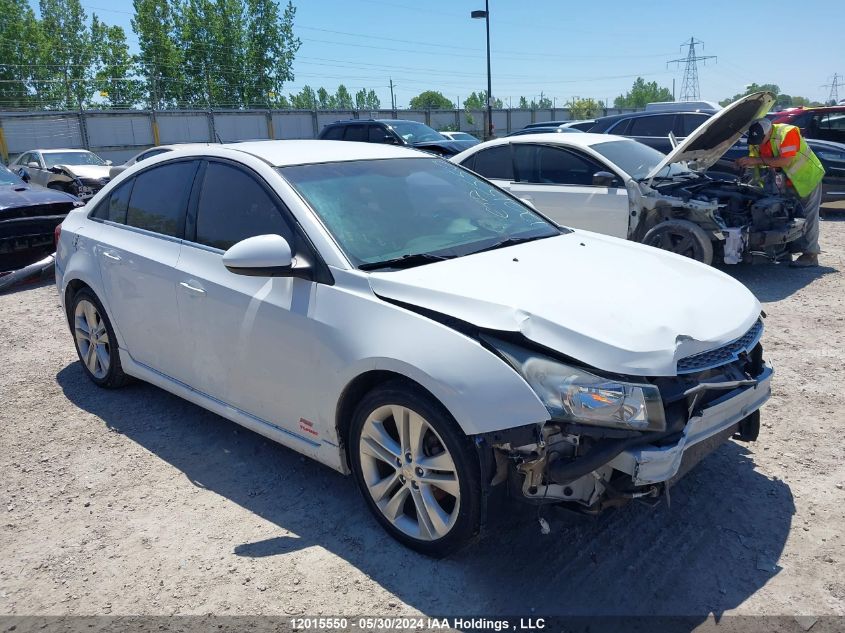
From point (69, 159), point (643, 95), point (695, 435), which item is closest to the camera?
point (695, 435)

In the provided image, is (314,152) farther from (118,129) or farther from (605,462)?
(118,129)

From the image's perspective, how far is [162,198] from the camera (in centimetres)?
430

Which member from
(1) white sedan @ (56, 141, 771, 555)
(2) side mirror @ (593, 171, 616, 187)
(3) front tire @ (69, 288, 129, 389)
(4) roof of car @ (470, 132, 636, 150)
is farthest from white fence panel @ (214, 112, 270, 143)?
(1) white sedan @ (56, 141, 771, 555)

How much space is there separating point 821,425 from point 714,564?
67.8 inches

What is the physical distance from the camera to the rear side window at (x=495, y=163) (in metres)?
8.62

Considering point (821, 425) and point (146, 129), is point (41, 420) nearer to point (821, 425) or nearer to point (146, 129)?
point (821, 425)

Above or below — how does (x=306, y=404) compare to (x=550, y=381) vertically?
below

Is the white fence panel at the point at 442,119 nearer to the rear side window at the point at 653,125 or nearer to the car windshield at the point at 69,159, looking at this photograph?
the car windshield at the point at 69,159

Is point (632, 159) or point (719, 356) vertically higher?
point (632, 159)

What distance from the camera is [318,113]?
125ft

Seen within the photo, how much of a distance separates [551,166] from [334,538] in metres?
6.17

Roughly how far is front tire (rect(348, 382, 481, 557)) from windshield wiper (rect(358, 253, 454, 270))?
1.98ft

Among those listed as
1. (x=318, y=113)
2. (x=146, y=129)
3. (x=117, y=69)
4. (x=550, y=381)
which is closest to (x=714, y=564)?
(x=550, y=381)

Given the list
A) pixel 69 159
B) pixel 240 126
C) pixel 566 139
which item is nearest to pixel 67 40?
pixel 240 126
